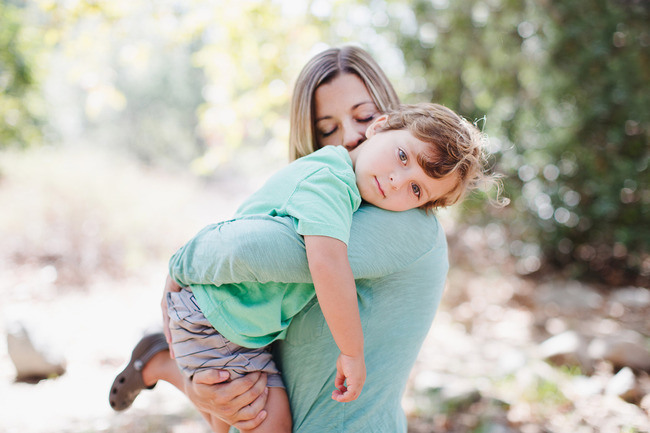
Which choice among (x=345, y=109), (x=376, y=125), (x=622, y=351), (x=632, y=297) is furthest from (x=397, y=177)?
(x=632, y=297)

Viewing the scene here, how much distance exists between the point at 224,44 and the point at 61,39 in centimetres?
138

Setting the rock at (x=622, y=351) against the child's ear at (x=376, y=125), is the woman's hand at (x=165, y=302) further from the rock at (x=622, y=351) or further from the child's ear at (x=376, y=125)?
the rock at (x=622, y=351)

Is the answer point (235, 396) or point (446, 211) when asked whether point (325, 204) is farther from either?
point (446, 211)

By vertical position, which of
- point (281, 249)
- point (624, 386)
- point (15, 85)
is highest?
point (15, 85)

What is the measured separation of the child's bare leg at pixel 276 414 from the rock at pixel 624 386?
9.79ft

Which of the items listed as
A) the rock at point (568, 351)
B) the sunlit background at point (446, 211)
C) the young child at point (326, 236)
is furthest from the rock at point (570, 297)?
the young child at point (326, 236)

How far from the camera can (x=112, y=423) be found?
356cm

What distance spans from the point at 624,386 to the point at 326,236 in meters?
3.25

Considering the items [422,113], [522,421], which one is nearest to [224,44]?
[422,113]

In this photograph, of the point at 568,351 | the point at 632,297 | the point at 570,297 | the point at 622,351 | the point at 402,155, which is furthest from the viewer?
the point at 570,297

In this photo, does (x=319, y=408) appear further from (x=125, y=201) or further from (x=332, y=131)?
(x=125, y=201)

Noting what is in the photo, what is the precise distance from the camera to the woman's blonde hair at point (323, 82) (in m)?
1.83

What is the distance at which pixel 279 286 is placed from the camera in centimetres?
134

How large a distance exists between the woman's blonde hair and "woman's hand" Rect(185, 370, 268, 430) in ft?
2.87
